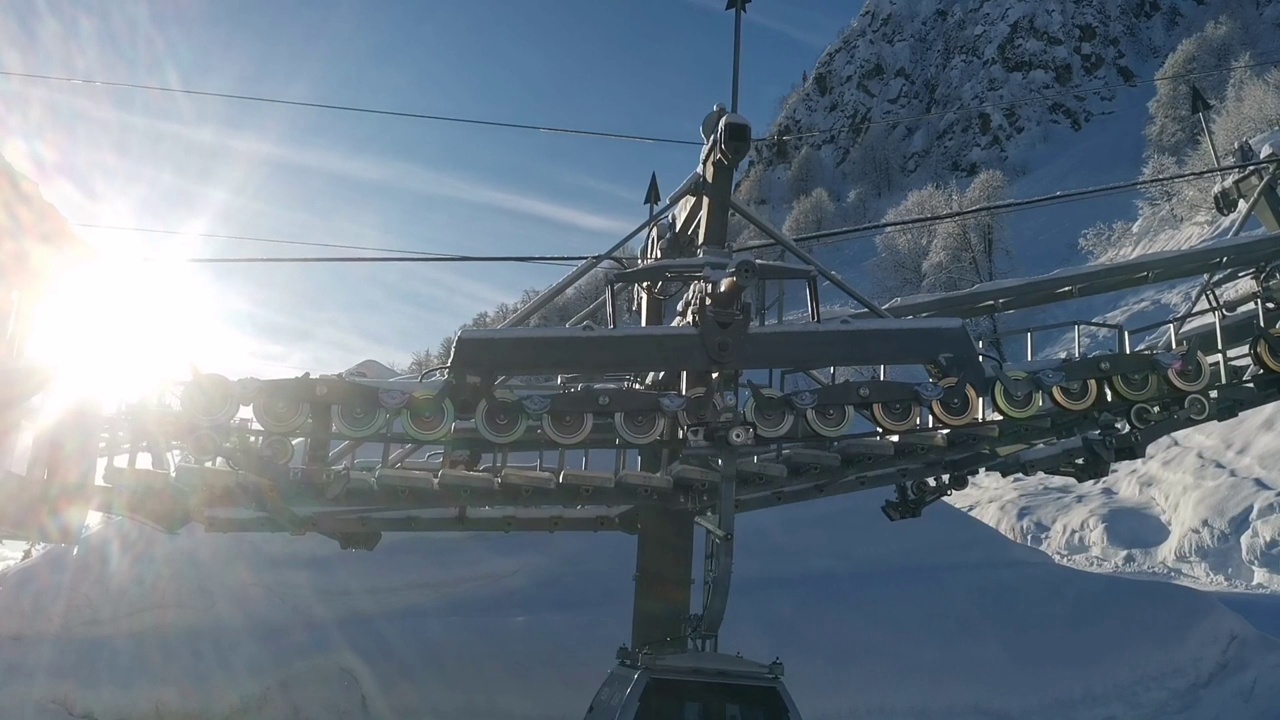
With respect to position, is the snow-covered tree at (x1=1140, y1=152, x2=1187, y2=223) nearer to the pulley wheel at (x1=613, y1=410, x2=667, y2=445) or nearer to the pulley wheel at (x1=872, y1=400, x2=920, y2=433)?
the pulley wheel at (x1=872, y1=400, x2=920, y2=433)

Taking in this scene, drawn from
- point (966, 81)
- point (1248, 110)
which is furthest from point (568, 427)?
point (966, 81)

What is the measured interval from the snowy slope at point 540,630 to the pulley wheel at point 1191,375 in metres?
4.98

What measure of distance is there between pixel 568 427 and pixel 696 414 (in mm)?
1408

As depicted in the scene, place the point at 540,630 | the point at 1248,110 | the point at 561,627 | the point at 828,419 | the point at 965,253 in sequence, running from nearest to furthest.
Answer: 1. the point at 828,419
2. the point at 540,630
3. the point at 561,627
4. the point at 1248,110
5. the point at 965,253

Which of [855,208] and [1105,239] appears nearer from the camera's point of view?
[1105,239]

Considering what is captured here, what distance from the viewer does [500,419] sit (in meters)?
10.5

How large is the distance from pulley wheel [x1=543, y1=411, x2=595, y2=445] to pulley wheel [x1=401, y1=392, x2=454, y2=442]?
3.42 feet

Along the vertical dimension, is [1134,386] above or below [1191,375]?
below

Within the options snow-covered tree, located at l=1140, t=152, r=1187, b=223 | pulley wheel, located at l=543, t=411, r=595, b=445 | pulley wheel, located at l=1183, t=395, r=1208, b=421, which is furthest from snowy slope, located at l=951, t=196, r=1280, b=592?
snow-covered tree, located at l=1140, t=152, r=1187, b=223

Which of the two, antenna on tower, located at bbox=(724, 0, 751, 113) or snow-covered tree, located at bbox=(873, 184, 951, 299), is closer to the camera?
antenna on tower, located at bbox=(724, 0, 751, 113)

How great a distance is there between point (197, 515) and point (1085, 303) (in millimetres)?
50952

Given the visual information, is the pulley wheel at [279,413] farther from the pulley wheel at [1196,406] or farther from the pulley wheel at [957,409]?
the pulley wheel at [1196,406]

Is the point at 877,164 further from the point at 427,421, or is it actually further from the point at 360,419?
the point at 360,419

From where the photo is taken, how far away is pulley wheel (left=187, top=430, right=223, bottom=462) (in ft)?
33.9
